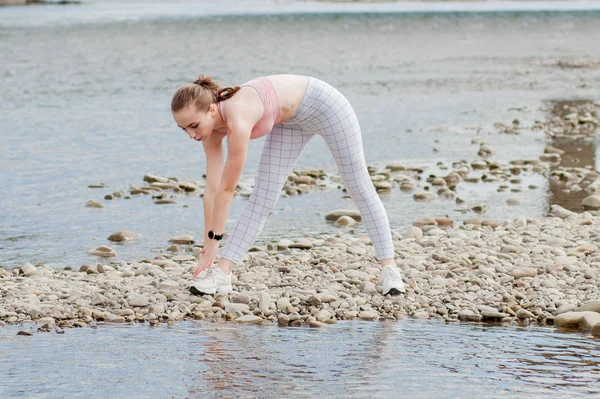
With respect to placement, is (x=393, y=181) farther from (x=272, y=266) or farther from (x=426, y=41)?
(x=426, y=41)

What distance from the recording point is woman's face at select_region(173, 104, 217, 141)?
595cm

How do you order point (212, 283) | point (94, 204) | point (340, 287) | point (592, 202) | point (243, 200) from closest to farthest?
point (212, 283) < point (340, 287) < point (592, 202) < point (94, 204) < point (243, 200)

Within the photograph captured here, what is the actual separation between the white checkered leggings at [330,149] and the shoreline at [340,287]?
0.45 metres

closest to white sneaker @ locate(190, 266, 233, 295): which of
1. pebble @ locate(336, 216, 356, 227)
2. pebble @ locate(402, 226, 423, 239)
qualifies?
pebble @ locate(402, 226, 423, 239)

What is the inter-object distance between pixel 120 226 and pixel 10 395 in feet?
18.0

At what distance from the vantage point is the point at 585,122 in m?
18.5

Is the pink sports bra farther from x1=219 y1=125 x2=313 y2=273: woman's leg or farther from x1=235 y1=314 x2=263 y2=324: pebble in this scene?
x1=235 y1=314 x2=263 y2=324: pebble

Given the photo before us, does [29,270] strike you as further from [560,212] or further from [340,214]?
[560,212]

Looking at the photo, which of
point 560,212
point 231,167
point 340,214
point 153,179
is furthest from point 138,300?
point 153,179

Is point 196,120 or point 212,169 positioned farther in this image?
point 212,169

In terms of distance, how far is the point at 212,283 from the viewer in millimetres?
7078

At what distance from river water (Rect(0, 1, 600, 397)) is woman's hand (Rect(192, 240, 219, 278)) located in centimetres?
45

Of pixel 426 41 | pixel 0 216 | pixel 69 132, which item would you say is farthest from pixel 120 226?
pixel 426 41

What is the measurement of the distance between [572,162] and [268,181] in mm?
A: 8569
